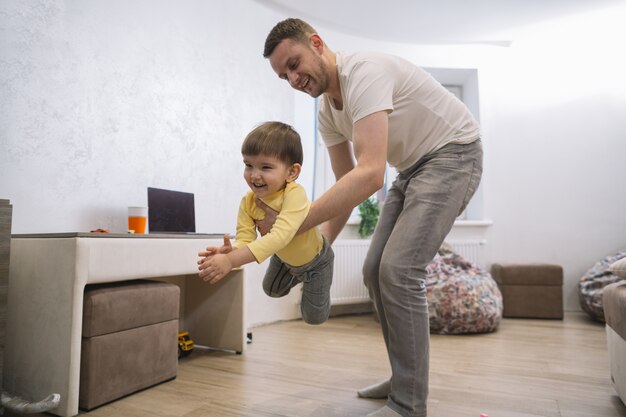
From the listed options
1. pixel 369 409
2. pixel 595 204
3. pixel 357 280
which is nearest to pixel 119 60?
pixel 369 409

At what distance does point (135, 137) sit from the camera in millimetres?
2363

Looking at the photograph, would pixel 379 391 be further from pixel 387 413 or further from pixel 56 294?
pixel 56 294

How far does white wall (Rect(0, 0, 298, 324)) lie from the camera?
1.87 meters

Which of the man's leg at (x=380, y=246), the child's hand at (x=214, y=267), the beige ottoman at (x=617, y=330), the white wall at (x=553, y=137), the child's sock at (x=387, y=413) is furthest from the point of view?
the white wall at (x=553, y=137)

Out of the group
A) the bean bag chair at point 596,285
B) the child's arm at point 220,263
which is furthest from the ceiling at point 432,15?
the child's arm at point 220,263

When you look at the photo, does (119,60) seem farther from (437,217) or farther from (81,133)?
(437,217)

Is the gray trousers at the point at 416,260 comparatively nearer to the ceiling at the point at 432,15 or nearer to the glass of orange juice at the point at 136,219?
the glass of orange juice at the point at 136,219

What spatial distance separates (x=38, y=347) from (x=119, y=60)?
1450 millimetres

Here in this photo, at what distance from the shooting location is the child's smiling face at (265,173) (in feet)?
4.13

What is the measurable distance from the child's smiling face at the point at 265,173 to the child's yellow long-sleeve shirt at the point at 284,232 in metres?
0.03

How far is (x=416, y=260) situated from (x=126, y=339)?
1151 mm

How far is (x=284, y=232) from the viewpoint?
3.80 feet

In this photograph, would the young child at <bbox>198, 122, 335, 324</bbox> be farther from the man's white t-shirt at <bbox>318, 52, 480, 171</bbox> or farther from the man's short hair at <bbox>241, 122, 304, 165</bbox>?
the man's white t-shirt at <bbox>318, 52, 480, 171</bbox>

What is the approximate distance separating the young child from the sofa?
3.04 ft
